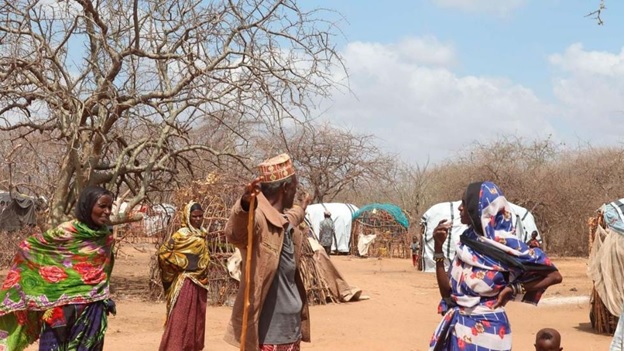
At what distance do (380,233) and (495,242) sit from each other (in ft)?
83.4

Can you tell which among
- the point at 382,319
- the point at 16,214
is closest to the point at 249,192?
the point at 382,319

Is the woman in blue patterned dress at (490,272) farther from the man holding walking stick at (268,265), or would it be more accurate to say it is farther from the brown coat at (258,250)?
the brown coat at (258,250)

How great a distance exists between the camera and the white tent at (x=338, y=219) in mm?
28344

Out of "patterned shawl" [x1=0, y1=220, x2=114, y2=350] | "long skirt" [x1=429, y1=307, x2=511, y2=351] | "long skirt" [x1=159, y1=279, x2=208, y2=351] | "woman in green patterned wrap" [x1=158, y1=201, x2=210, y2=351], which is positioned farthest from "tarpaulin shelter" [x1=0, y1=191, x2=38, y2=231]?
"long skirt" [x1=429, y1=307, x2=511, y2=351]

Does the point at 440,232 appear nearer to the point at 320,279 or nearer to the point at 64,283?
the point at 64,283

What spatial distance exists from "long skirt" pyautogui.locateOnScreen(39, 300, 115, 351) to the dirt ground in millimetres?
3369

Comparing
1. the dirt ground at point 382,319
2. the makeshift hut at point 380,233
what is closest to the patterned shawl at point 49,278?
the dirt ground at point 382,319

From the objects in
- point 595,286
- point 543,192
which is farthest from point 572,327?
point 543,192

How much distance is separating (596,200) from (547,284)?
24.6m

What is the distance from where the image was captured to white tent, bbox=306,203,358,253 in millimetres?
28344

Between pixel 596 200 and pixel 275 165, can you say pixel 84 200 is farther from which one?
pixel 596 200

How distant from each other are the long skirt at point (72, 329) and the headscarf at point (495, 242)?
2.57m

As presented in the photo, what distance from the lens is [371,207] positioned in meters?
30.5

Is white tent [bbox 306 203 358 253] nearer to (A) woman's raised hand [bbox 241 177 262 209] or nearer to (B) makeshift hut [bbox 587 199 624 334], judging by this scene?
(B) makeshift hut [bbox 587 199 624 334]
